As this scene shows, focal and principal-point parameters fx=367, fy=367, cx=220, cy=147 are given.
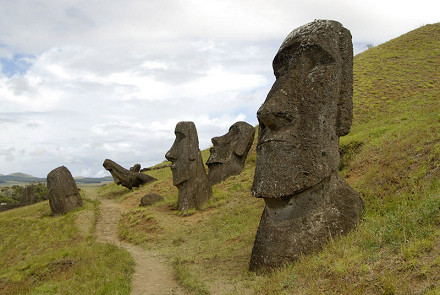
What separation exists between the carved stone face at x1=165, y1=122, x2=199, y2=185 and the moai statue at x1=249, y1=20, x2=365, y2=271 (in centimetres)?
862

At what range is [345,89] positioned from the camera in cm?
766

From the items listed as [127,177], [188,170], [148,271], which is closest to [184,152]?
[188,170]

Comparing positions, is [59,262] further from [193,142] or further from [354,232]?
[354,232]

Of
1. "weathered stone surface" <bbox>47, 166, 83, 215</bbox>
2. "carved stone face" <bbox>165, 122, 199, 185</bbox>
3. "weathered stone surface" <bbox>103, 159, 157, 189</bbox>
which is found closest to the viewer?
"carved stone face" <bbox>165, 122, 199, 185</bbox>

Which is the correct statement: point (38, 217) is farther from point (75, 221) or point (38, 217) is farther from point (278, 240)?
point (278, 240)

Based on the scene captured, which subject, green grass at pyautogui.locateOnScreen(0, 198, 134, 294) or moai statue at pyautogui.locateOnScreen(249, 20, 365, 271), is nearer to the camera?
moai statue at pyautogui.locateOnScreen(249, 20, 365, 271)

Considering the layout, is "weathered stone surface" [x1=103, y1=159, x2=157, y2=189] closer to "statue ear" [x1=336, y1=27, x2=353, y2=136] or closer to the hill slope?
the hill slope

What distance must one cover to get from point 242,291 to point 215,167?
14343mm

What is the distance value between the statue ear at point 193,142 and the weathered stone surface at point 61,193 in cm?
912

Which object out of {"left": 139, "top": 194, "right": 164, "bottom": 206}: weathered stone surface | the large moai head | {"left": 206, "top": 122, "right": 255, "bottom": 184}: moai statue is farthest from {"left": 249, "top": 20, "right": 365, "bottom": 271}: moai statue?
{"left": 206, "top": 122, "right": 255, "bottom": 184}: moai statue

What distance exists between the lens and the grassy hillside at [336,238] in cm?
487

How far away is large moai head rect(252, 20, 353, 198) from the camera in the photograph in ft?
22.4

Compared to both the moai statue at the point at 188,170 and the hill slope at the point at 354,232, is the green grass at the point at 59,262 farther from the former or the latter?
the moai statue at the point at 188,170

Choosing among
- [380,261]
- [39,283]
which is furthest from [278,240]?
[39,283]
